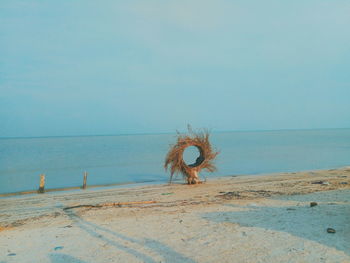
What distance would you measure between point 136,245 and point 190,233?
92 centimetres

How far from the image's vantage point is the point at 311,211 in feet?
20.7

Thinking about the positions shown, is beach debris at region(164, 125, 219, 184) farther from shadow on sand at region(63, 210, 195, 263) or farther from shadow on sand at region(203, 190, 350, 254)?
shadow on sand at region(63, 210, 195, 263)

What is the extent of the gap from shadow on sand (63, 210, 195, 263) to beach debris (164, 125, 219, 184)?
22.2ft

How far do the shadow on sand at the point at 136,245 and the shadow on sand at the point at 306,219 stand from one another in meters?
1.59

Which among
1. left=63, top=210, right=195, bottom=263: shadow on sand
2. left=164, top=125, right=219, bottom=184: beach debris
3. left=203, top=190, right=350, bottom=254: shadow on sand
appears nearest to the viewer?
left=63, top=210, right=195, bottom=263: shadow on sand

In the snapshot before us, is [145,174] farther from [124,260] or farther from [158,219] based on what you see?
[124,260]

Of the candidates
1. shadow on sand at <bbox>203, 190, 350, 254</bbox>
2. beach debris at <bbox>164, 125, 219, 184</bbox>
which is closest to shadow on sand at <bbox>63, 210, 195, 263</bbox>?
shadow on sand at <bbox>203, 190, 350, 254</bbox>

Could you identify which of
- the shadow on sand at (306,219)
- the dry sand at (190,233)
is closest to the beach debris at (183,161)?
the dry sand at (190,233)

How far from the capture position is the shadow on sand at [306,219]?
15.8 feet

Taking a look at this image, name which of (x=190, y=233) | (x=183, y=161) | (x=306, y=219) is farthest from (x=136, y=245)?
(x=183, y=161)

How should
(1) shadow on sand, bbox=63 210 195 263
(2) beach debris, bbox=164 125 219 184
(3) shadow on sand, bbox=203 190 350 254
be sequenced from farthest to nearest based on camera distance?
(2) beach debris, bbox=164 125 219 184 → (3) shadow on sand, bbox=203 190 350 254 → (1) shadow on sand, bbox=63 210 195 263

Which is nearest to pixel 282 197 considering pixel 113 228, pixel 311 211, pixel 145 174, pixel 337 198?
pixel 337 198

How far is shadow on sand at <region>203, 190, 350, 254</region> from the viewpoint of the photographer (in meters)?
4.82

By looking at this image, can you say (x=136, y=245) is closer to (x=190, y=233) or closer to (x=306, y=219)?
(x=190, y=233)
